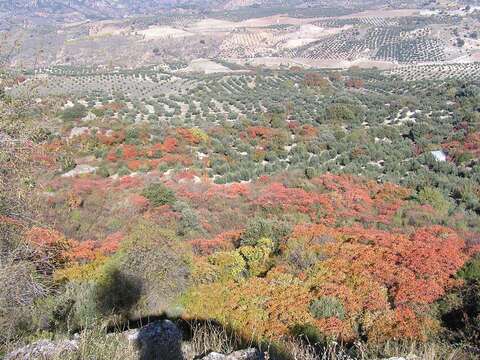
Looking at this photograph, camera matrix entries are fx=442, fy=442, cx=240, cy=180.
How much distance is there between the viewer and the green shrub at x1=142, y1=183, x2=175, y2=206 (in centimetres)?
1853

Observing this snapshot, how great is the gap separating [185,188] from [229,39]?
14380 cm

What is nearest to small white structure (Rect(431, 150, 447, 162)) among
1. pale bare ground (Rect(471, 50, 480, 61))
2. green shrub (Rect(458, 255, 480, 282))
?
green shrub (Rect(458, 255, 480, 282))

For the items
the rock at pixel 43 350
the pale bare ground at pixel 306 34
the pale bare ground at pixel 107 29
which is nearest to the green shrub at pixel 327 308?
the rock at pixel 43 350

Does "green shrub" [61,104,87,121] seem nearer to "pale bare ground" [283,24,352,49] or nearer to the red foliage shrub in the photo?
the red foliage shrub

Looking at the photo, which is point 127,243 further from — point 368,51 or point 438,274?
point 368,51

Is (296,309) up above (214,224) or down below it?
above

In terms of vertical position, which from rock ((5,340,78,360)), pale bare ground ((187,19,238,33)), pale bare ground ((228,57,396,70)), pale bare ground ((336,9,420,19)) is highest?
rock ((5,340,78,360))

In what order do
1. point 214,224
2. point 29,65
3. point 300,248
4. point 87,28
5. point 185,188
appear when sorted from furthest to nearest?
point 87,28 < point 185,188 < point 214,224 < point 300,248 < point 29,65

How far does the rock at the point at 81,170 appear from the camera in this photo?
952 inches

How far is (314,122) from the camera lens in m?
38.5

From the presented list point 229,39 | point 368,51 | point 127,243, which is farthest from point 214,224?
point 229,39

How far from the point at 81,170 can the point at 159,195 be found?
8.22 metres

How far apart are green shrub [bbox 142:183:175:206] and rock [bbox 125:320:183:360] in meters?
12.1

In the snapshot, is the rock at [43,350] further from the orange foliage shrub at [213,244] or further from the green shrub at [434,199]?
the green shrub at [434,199]
